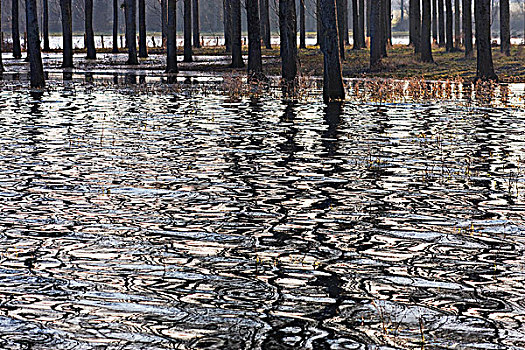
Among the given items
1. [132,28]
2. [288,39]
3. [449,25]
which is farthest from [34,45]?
[449,25]

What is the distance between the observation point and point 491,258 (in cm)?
685

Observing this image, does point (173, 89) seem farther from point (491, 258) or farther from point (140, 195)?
point (491, 258)

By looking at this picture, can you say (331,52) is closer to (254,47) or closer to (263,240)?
(254,47)

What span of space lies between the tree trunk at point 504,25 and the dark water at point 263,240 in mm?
25241

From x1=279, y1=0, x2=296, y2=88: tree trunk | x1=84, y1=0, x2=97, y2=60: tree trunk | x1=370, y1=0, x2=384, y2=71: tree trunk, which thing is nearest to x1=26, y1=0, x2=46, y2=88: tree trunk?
x1=279, y1=0, x2=296, y2=88: tree trunk

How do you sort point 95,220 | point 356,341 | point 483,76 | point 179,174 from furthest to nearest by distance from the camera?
point 483,76 < point 179,174 < point 95,220 < point 356,341

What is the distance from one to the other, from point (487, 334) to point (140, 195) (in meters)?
5.46

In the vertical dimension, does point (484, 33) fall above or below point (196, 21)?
below

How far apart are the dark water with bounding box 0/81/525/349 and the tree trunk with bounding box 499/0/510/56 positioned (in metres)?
25.2

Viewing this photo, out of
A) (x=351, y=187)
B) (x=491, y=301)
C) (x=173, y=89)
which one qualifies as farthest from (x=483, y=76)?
(x=491, y=301)

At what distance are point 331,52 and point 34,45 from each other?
1064 centimetres

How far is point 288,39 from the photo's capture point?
2767cm

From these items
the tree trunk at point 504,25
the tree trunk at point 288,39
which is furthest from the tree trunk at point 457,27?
the tree trunk at point 288,39

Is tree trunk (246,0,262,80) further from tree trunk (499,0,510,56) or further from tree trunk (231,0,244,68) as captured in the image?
tree trunk (499,0,510,56)
